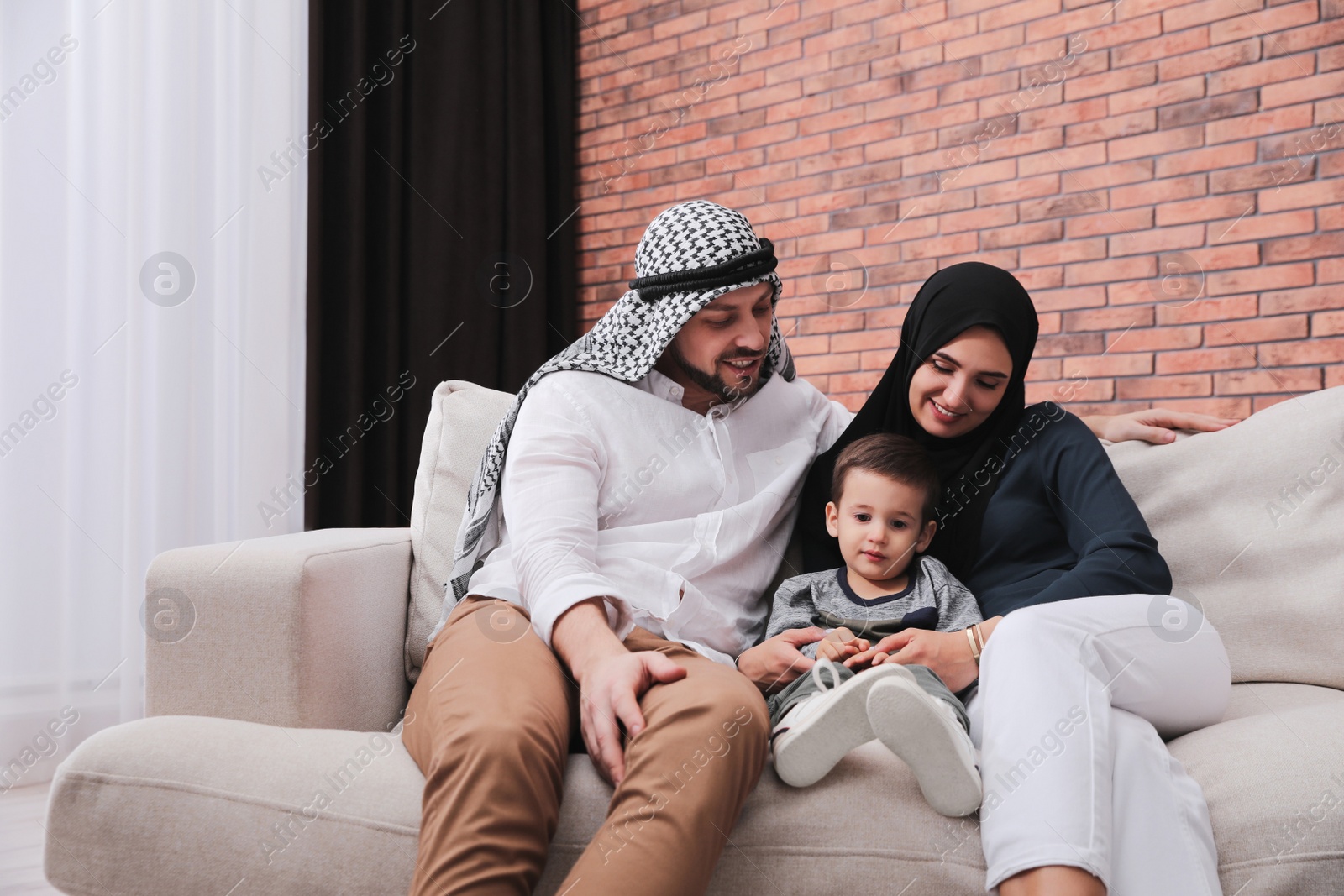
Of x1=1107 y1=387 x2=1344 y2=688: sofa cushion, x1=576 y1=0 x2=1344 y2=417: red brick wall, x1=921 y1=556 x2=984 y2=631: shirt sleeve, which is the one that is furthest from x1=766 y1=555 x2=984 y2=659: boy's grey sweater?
x1=576 y1=0 x2=1344 y2=417: red brick wall

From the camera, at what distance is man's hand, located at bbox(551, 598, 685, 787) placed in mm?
1069

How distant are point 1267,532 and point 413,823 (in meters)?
1.30

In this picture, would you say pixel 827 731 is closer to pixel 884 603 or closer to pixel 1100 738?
pixel 1100 738

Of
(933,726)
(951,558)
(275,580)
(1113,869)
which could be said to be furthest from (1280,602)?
(275,580)

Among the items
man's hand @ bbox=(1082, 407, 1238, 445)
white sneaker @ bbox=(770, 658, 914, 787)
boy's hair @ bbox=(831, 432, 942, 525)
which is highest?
man's hand @ bbox=(1082, 407, 1238, 445)

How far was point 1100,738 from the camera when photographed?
3.32ft

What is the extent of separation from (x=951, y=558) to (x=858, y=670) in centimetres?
39

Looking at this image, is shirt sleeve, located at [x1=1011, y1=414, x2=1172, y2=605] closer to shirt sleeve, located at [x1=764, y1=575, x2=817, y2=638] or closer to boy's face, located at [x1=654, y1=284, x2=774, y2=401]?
shirt sleeve, located at [x1=764, y1=575, x2=817, y2=638]

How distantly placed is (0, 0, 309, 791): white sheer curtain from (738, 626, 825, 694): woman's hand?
6.13 ft

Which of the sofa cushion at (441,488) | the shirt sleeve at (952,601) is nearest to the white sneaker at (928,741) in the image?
the shirt sleeve at (952,601)

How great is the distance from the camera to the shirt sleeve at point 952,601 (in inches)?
54.6

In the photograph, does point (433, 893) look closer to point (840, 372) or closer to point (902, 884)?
point (902, 884)

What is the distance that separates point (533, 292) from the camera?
11.8ft

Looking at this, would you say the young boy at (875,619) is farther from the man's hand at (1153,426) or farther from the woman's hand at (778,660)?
the man's hand at (1153,426)
